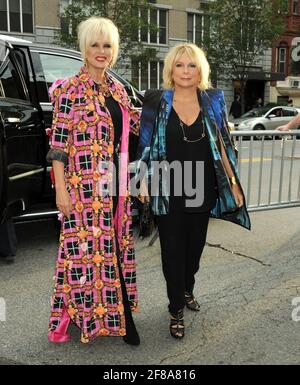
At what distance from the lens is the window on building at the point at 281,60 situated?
124 ft

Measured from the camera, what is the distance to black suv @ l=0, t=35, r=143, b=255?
166 inches

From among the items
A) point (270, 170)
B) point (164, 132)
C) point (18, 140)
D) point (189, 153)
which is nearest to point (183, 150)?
point (189, 153)

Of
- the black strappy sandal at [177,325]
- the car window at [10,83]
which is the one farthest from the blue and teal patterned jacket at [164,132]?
the car window at [10,83]

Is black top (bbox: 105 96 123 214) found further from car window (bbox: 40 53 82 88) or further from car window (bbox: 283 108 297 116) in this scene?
car window (bbox: 283 108 297 116)

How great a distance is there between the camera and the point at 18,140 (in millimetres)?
4309

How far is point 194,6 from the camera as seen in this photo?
32406mm

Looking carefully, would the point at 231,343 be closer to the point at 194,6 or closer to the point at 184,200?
the point at 184,200

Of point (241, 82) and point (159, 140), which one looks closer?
point (159, 140)

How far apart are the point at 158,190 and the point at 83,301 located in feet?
2.73

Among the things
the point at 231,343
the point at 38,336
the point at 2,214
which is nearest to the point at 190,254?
the point at 231,343

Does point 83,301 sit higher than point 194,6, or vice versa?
point 194,6

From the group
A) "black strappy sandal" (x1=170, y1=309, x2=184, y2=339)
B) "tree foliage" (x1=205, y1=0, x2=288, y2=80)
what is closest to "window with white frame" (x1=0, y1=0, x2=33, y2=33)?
"tree foliage" (x1=205, y1=0, x2=288, y2=80)
